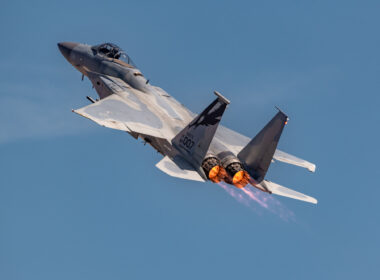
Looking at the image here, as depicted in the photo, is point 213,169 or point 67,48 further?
point 67,48

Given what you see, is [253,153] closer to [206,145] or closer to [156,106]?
[206,145]

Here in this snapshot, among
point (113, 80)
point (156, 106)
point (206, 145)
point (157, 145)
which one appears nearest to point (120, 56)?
point (113, 80)

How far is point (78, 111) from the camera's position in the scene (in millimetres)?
29531

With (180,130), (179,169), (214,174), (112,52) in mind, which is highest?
(112,52)

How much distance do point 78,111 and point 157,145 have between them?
12.3ft

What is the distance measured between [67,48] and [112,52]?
9.01 ft

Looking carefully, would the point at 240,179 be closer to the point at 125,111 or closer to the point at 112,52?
the point at 125,111

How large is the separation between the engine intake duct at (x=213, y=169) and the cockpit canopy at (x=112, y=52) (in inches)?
374

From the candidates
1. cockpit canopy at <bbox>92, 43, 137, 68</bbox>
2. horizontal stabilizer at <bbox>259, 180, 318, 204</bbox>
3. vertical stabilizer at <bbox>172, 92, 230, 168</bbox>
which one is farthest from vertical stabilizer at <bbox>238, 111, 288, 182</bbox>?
cockpit canopy at <bbox>92, 43, 137, 68</bbox>

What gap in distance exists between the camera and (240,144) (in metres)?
32.9

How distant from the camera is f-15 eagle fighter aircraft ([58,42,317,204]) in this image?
28.1m

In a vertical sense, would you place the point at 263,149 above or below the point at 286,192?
above

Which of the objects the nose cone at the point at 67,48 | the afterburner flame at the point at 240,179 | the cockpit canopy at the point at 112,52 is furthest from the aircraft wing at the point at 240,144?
the nose cone at the point at 67,48

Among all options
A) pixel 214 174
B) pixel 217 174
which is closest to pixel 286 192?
pixel 217 174
